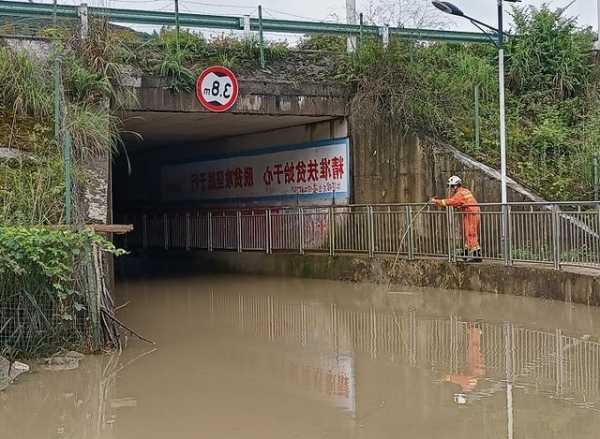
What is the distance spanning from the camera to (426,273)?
494 inches

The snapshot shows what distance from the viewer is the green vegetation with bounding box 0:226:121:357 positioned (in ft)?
22.8

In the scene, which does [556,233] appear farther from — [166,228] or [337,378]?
[166,228]

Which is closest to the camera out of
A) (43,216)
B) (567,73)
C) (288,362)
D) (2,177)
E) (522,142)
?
(288,362)

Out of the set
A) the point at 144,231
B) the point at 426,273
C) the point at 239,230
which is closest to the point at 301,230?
the point at 239,230

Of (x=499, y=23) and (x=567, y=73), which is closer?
(x=499, y=23)

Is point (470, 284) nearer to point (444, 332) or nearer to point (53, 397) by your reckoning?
point (444, 332)

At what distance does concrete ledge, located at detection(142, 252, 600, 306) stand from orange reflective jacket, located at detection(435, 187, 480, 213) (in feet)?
2.83

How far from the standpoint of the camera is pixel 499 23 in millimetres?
12344

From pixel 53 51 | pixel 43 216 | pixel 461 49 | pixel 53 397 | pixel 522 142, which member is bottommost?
pixel 53 397

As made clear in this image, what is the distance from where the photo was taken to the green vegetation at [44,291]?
6941mm

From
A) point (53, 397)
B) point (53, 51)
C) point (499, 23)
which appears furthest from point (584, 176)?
point (53, 397)

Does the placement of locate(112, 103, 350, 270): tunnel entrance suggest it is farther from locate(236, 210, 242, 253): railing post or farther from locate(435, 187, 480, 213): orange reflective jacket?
locate(435, 187, 480, 213): orange reflective jacket

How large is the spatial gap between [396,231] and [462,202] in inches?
62.9

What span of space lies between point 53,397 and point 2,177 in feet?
12.2
